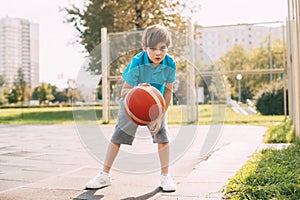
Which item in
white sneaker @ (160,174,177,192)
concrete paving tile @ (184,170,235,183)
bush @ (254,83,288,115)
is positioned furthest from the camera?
bush @ (254,83,288,115)

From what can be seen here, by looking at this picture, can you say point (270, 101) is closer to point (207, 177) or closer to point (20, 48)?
point (207, 177)

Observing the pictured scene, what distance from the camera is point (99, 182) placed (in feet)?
10.3

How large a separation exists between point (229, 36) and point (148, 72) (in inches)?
401

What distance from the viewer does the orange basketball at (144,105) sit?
279 centimetres

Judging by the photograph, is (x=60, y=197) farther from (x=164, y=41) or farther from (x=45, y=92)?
(x=45, y=92)

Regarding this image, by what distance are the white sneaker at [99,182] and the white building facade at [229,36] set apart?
31.2 ft

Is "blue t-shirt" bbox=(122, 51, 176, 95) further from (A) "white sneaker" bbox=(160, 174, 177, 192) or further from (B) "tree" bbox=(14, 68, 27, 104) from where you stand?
(B) "tree" bbox=(14, 68, 27, 104)

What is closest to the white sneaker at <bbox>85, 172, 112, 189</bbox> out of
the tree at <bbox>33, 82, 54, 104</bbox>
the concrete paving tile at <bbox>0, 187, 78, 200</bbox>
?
the concrete paving tile at <bbox>0, 187, 78, 200</bbox>

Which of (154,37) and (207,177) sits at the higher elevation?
(154,37)

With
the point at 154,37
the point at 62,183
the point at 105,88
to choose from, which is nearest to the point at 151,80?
the point at 154,37

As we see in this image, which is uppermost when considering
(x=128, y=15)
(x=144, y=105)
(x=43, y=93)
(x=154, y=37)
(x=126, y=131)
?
(x=128, y=15)

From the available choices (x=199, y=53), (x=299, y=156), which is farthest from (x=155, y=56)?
(x=199, y=53)

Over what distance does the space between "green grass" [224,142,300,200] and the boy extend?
1.74 ft

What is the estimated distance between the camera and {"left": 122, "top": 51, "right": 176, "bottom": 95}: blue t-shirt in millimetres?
3127
